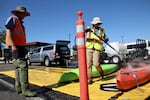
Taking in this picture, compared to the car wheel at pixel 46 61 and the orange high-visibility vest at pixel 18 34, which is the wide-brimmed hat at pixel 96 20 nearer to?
the orange high-visibility vest at pixel 18 34

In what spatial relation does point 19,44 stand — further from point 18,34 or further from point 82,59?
point 82,59

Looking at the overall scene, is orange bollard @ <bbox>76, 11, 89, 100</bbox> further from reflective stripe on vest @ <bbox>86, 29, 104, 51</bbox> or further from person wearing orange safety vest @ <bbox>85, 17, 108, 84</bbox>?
reflective stripe on vest @ <bbox>86, 29, 104, 51</bbox>

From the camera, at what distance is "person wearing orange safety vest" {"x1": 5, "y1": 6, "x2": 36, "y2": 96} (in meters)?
5.48

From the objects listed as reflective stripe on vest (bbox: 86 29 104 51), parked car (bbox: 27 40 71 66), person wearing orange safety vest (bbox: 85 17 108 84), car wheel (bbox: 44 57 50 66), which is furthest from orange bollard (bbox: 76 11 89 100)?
car wheel (bbox: 44 57 50 66)


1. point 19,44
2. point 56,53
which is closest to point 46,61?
point 56,53

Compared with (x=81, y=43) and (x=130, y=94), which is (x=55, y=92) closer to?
(x=130, y=94)

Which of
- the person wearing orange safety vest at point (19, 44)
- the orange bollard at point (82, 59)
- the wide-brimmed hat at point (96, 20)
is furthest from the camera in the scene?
the wide-brimmed hat at point (96, 20)

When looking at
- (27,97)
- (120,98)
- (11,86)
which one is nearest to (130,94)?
(120,98)

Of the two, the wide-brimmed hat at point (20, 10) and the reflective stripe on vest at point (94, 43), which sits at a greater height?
the wide-brimmed hat at point (20, 10)

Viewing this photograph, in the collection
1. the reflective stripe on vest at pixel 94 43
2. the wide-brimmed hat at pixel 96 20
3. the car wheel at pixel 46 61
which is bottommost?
the car wheel at pixel 46 61

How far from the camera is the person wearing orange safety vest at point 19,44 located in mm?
5480

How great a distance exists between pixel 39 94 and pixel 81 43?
224 centimetres

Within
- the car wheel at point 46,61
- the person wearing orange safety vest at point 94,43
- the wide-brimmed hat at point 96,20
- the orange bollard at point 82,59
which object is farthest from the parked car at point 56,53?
the orange bollard at point 82,59

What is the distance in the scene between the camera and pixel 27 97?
5.35m
